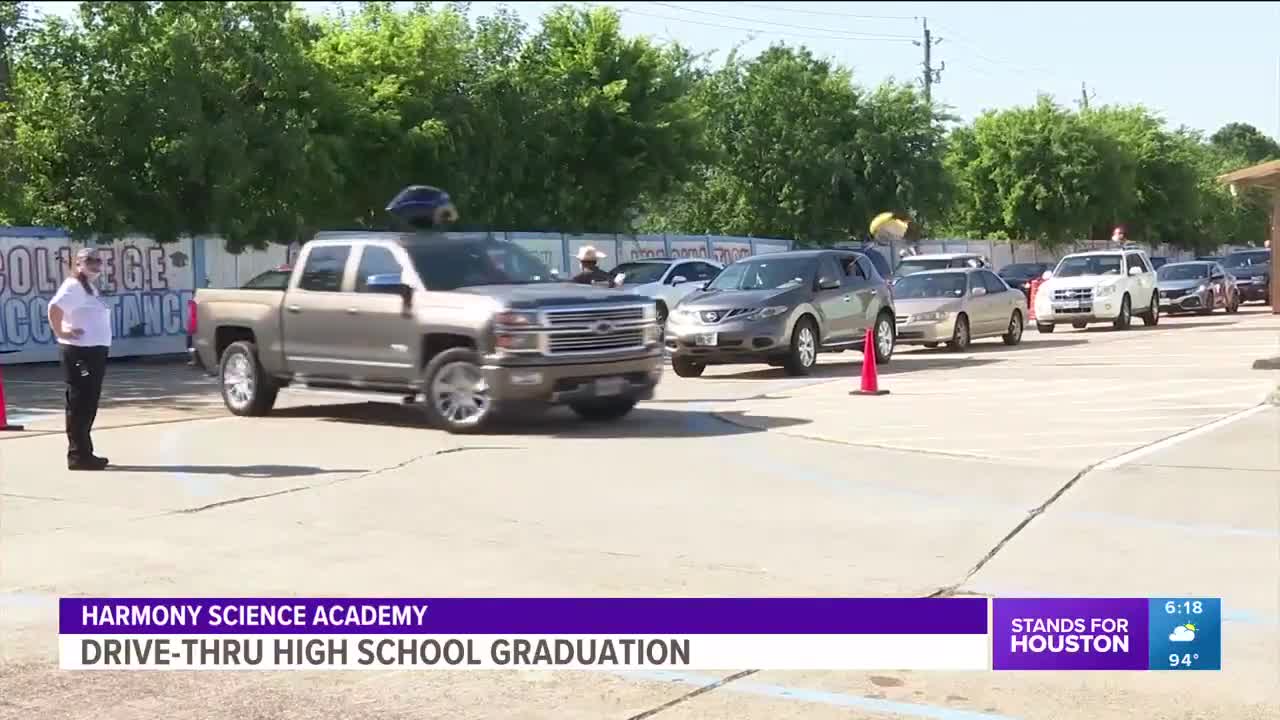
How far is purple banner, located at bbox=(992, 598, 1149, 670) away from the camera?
17.5ft

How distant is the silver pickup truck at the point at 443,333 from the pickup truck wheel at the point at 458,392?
12mm

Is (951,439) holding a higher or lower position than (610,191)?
lower

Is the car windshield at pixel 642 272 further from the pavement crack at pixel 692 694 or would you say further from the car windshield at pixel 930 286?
the pavement crack at pixel 692 694

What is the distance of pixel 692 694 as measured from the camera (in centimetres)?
Answer: 596

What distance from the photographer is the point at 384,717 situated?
5695 mm

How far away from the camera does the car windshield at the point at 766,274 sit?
71.9 feet

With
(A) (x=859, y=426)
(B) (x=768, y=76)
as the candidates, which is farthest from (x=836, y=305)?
(B) (x=768, y=76)

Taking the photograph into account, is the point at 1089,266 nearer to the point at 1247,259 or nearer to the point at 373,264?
the point at 1247,259

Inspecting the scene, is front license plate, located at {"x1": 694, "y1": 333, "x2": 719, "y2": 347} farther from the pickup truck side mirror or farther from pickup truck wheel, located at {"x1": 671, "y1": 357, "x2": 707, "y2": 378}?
the pickup truck side mirror

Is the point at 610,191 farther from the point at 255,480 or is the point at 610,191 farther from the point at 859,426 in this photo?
the point at 255,480

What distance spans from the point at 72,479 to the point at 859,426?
6845 millimetres

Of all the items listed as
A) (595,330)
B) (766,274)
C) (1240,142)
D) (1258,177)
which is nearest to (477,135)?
(766,274)

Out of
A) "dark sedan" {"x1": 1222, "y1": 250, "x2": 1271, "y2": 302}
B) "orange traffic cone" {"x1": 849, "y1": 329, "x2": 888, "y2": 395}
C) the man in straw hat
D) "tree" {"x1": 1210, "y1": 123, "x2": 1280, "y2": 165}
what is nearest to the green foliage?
the man in straw hat

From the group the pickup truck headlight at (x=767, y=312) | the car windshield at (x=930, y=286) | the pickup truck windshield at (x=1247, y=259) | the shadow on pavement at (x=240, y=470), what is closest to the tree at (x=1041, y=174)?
the pickup truck windshield at (x=1247, y=259)
